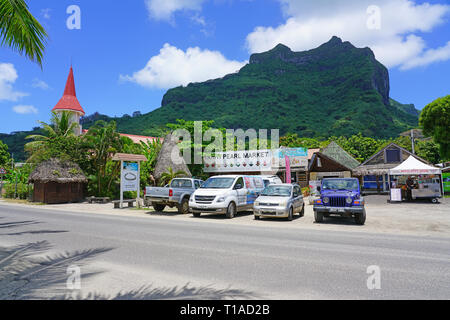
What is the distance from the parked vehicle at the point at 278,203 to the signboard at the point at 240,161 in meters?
17.6

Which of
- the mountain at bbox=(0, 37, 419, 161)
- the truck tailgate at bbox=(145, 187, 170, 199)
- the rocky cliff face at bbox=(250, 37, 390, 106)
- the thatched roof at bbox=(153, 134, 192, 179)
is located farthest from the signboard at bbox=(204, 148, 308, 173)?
the rocky cliff face at bbox=(250, 37, 390, 106)

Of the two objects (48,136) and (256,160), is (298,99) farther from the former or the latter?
(48,136)

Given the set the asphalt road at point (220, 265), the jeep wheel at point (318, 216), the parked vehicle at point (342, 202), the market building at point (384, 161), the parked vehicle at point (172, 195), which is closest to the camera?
the asphalt road at point (220, 265)

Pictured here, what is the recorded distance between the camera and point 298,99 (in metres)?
131

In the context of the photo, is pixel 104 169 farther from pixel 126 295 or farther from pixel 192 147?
pixel 126 295

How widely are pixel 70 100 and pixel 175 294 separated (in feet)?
176

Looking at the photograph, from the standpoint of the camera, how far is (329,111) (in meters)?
121

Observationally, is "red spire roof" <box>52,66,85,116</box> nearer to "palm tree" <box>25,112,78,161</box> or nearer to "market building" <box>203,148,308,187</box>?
"palm tree" <box>25,112,78,161</box>

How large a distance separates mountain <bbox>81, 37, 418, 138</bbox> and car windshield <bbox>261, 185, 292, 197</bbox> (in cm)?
6741

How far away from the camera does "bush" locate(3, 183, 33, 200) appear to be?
32250 mm

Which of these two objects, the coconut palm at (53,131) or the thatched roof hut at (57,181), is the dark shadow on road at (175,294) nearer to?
the thatched roof hut at (57,181)

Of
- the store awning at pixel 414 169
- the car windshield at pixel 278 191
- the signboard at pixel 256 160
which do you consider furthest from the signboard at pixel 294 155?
the car windshield at pixel 278 191

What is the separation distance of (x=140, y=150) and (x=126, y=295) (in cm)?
2960

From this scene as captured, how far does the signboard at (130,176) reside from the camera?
2138 centimetres
